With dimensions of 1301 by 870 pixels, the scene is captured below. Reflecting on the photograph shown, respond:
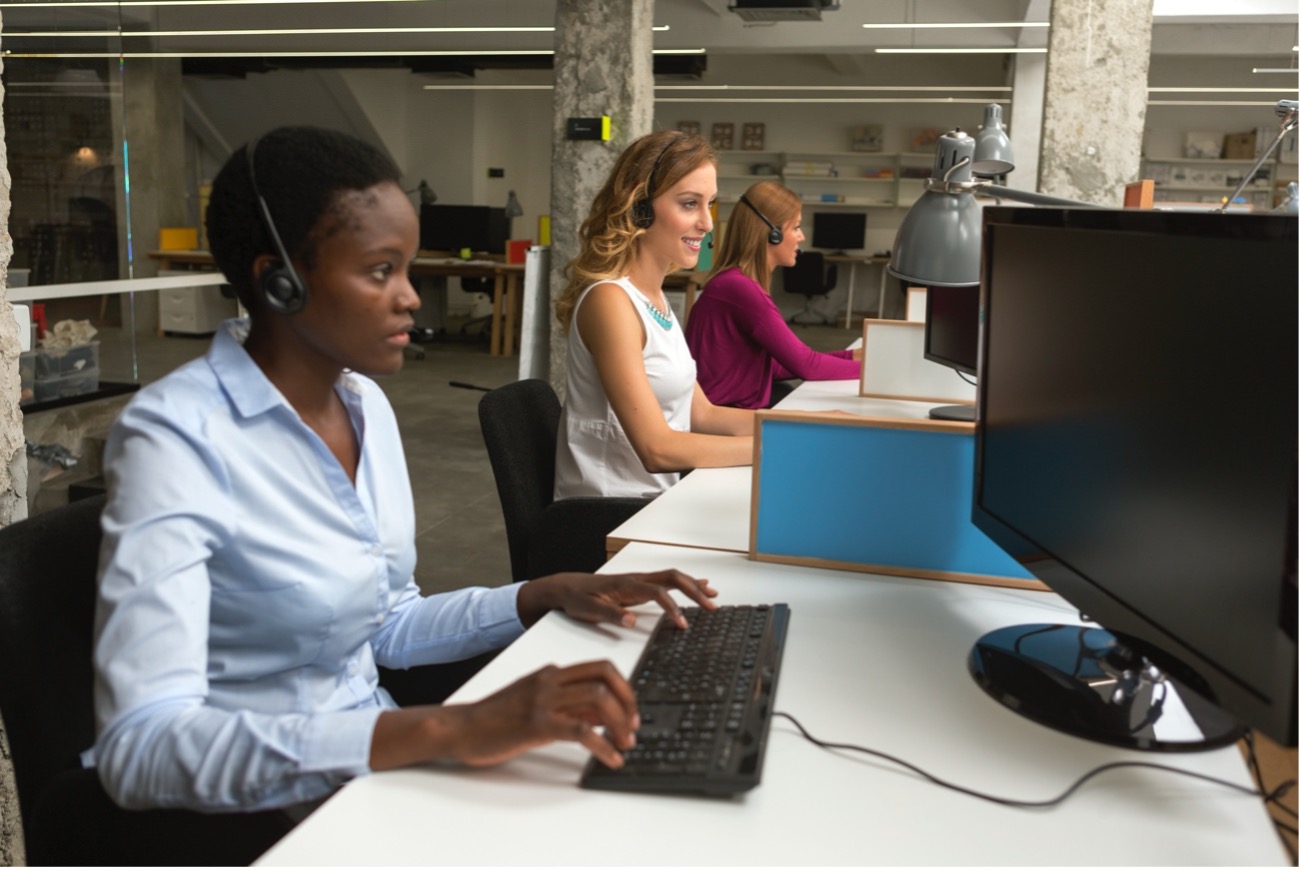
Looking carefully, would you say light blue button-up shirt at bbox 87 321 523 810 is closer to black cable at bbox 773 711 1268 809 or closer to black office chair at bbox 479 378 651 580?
black cable at bbox 773 711 1268 809

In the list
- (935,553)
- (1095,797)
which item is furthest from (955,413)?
(1095,797)

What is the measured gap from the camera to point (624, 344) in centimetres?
236

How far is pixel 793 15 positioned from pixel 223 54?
19.6 feet

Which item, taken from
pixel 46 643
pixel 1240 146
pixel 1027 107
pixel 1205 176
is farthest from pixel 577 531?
pixel 1240 146

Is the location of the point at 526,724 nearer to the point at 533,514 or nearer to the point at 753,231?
the point at 533,514

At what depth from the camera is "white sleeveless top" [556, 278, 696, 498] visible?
2416 mm

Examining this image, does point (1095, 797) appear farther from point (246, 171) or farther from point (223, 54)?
point (223, 54)

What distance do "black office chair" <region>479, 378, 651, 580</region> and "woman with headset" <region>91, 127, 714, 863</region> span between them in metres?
0.78

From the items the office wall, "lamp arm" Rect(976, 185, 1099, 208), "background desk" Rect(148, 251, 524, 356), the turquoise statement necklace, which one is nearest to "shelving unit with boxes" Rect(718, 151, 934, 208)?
the office wall

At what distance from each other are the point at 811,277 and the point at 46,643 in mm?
12947

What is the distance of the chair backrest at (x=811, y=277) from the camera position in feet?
44.4

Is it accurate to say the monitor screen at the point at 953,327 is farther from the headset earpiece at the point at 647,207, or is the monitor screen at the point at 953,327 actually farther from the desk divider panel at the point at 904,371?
the headset earpiece at the point at 647,207

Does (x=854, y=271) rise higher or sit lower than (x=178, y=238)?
lower

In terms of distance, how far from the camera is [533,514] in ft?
7.59
